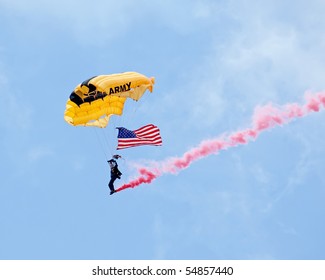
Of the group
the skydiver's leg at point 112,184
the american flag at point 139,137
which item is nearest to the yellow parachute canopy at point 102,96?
the american flag at point 139,137

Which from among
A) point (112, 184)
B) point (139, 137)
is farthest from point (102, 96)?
point (112, 184)

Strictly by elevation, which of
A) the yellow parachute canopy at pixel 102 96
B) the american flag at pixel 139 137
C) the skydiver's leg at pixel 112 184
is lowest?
the skydiver's leg at pixel 112 184

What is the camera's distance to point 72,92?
53.2 metres

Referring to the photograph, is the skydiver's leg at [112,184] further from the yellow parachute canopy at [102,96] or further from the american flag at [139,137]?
the yellow parachute canopy at [102,96]

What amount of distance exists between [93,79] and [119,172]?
5411mm

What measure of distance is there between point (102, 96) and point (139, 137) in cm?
332

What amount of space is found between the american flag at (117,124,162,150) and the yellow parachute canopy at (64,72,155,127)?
1905 millimetres

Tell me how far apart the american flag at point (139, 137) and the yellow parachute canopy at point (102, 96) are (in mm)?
1905

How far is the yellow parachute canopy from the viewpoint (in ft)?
172

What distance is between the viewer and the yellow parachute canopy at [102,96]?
172 ft

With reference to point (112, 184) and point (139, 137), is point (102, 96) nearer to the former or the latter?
point (139, 137)

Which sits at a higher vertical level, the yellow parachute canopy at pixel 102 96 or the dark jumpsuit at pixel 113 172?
the yellow parachute canopy at pixel 102 96
